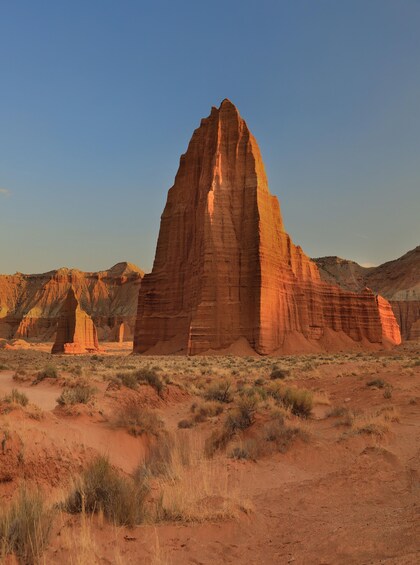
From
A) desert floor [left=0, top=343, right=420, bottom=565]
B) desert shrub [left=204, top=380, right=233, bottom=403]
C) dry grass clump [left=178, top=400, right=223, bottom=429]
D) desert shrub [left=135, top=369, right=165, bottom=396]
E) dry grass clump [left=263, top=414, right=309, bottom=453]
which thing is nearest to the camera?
desert floor [left=0, top=343, right=420, bottom=565]

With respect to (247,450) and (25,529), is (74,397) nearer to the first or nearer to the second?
(247,450)

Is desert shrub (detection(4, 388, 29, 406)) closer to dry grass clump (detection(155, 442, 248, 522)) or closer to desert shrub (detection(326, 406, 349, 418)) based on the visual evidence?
dry grass clump (detection(155, 442, 248, 522))

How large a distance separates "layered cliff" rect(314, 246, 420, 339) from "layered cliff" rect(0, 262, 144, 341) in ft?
184

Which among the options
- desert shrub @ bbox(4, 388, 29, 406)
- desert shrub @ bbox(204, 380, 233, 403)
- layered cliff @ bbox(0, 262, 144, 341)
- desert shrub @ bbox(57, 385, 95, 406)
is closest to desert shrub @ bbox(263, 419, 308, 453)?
desert shrub @ bbox(57, 385, 95, 406)

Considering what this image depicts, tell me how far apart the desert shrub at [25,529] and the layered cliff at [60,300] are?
111m

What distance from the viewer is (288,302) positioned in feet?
170

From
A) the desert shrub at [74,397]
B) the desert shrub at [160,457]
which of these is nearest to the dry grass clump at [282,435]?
the desert shrub at [160,457]

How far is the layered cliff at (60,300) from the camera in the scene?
121 metres

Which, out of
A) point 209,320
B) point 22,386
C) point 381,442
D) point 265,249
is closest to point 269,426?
point 381,442

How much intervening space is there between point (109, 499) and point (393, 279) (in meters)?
130

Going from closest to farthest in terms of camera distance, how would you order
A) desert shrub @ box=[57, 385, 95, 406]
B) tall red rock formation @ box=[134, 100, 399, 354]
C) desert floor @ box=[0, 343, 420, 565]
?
desert floor @ box=[0, 343, 420, 565] < desert shrub @ box=[57, 385, 95, 406] < tall red rock formation @ box=[134, 100, 399, 354]

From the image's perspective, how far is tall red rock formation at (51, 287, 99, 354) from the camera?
220ft

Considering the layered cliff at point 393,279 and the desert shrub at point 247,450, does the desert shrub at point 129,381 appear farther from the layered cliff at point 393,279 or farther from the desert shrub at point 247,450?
the layered cliff at point 393,279

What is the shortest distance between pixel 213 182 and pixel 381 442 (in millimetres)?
42069
